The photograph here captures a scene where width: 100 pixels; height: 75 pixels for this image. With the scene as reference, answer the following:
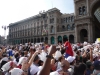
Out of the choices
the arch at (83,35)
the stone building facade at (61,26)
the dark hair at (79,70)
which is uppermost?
the stone building facade at (61,26)

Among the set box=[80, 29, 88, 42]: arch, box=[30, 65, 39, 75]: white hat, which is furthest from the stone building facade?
box=[30, 65, 39, 75]: white hat

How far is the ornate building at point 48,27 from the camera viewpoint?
48.8 metres

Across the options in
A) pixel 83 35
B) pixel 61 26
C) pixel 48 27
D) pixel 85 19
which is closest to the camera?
pixel 85 19

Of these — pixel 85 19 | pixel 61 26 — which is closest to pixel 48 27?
pixel 61 26

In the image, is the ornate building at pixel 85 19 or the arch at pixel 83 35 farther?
the arch at pixel 83 35

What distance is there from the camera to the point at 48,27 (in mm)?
53188

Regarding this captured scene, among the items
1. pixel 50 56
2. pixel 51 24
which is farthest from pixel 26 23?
pixel 50 56

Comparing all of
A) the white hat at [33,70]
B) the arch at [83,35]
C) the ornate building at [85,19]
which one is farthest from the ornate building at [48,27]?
the white hat at [33,70]

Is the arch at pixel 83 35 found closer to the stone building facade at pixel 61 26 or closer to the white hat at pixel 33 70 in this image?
the stone building facade at pixel 61 26

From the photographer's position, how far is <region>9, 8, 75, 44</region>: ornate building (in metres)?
48.8

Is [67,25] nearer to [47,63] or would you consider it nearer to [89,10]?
[89,10]

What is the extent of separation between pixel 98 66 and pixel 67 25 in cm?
4830

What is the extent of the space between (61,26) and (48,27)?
19.1 feet

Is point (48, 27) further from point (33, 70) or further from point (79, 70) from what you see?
point (79, 70)
